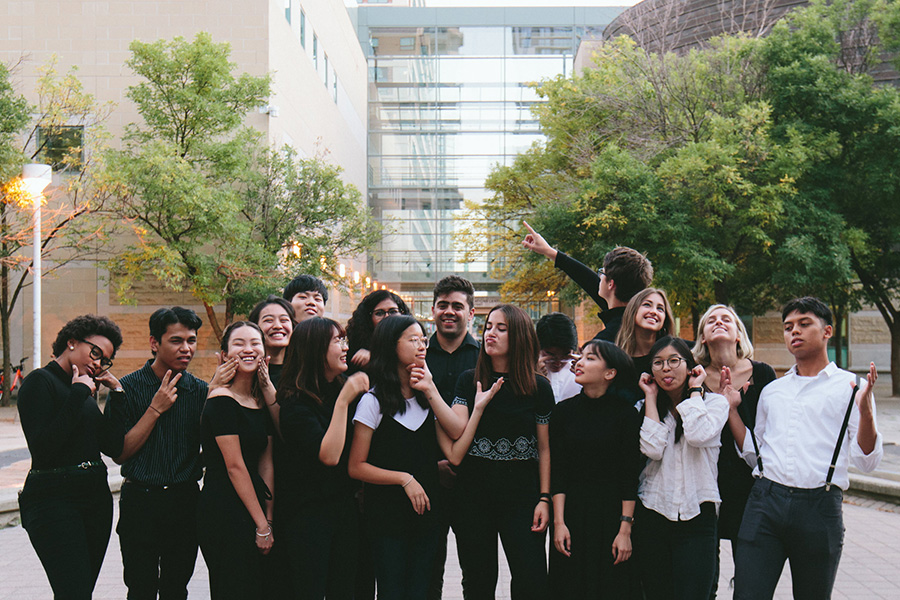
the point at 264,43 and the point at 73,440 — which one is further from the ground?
the point at 264,43

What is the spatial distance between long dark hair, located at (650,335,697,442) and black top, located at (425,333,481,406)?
140cm

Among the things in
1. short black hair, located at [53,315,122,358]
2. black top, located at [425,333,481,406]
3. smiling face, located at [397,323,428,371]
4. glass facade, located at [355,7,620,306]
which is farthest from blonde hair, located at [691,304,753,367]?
glass facade, located at [355,7,620,306]

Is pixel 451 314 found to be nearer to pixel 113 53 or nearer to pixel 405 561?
pixel 405 561

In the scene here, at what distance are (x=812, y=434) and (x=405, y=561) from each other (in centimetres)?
219

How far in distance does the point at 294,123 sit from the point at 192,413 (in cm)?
2220

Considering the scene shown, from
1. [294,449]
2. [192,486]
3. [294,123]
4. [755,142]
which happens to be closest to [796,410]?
[294,449]

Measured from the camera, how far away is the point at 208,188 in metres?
16.4

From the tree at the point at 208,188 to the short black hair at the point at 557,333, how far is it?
42.3 feet

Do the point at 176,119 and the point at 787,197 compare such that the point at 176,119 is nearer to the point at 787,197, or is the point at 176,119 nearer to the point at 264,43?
the point at 264,43

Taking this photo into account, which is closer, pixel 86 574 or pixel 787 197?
pixel 86 574

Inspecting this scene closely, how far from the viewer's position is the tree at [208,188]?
16.0 metres

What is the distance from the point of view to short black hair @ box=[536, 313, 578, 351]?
4.61 metres

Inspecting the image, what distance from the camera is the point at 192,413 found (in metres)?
3.95

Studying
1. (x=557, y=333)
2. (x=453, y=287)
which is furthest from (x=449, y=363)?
(x=557, y=333)
